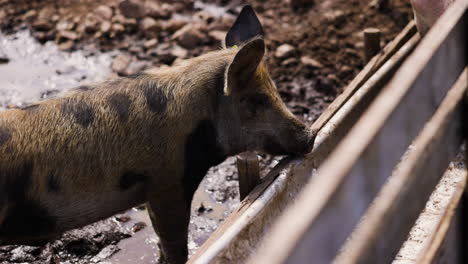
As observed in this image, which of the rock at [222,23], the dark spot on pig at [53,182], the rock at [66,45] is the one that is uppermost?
the dark spot on pig at [53,182]

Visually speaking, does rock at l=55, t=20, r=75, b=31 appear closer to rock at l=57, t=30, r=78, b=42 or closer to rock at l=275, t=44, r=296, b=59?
rock at l=57, t=30, r=78, b=42

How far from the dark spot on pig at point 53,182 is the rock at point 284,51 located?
4.52 meters

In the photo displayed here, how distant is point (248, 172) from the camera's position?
14.6 ft

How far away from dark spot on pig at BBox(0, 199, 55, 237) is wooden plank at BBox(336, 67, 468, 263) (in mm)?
2588

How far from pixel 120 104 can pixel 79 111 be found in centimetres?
27

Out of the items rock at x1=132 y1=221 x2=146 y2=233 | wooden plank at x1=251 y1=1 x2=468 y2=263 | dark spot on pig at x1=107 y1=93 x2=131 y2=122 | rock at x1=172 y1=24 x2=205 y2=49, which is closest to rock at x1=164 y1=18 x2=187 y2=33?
rock at x1=172 y1=24 x2=205 y2=49

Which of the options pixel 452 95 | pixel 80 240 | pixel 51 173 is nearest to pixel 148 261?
pixel 80 240

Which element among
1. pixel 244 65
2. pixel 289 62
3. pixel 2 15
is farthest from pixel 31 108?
pixel 2 15

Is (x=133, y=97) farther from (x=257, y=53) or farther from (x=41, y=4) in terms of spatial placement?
(x=41, y=4)

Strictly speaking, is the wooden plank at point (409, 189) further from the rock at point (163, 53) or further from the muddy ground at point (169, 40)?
the rock at point (163, 53)

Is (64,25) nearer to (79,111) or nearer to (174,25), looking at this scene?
(174,25)

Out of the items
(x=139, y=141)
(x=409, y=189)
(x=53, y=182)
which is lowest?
(x=53, y=182)

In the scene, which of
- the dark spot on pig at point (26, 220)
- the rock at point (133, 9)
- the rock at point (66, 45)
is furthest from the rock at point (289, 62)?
the dark spot on pig at point (26, 220)

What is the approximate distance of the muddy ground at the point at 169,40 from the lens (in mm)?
8141
